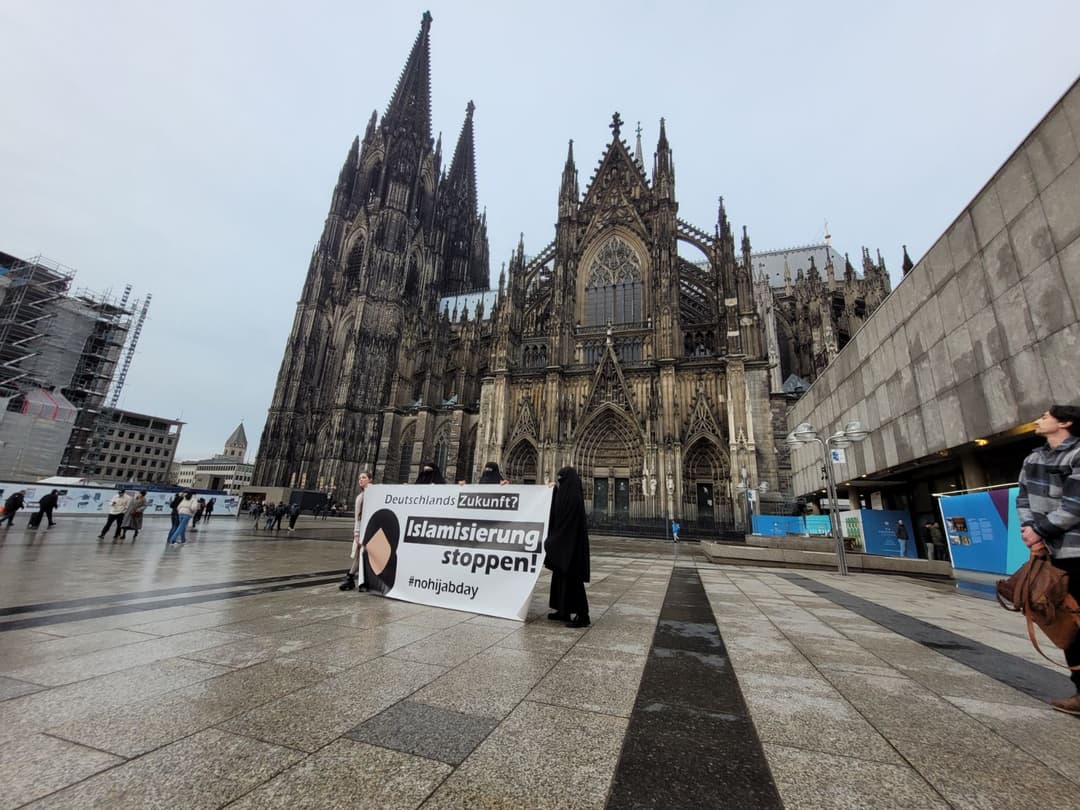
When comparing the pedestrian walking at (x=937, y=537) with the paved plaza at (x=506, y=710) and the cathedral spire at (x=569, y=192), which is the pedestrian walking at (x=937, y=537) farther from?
the cathedral spire at (x=569, y=192)

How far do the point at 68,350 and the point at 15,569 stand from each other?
140 feet

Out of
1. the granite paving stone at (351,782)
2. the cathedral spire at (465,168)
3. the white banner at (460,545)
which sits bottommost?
the granite paving stone at (351,782)

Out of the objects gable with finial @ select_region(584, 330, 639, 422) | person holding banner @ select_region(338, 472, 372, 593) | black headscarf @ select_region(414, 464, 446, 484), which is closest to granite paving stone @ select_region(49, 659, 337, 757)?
person holding banner @ select_region(338, 472, 372, 593)

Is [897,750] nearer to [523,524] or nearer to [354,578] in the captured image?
[523,524]

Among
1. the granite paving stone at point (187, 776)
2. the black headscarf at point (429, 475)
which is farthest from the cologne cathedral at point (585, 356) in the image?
the granite paving stone at point (187, 776)

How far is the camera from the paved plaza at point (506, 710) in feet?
5.40

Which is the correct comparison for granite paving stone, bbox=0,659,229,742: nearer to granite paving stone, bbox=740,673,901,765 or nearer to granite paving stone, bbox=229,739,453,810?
granite paving stone, bbox=229,739,453,810

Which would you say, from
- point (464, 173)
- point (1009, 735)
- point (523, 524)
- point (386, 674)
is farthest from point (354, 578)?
point (464, 173)

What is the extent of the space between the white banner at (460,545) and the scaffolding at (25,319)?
43.5m

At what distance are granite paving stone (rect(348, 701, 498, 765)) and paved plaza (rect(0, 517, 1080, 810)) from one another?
0.6 inches

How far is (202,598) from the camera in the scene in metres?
5.11

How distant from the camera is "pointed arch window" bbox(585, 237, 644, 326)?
3042 centimetres

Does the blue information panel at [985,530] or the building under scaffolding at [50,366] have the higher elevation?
the building under scaffolding at [50,366]

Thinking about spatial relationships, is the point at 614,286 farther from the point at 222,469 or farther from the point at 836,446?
the point at 222,469
